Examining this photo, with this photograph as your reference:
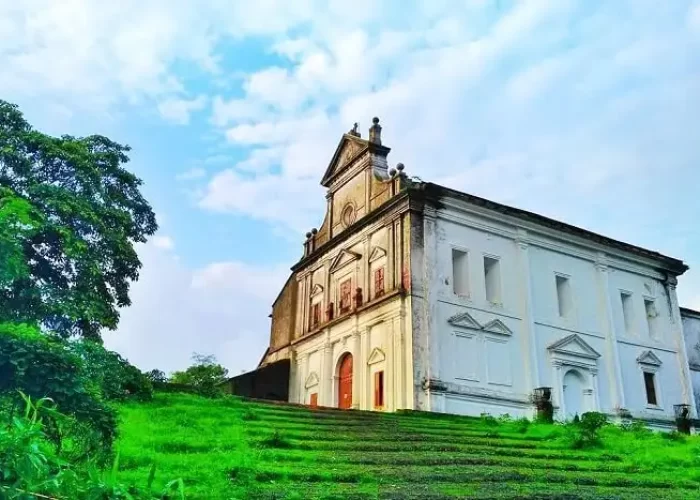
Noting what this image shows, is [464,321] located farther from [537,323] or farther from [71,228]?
[71,228]

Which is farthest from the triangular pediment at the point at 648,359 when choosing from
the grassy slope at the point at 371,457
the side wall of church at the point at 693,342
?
the grassy slope at the point at 371,457

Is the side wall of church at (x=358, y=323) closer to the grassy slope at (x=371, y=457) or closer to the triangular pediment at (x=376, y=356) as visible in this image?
the triangular pediment at (x=376, y=356)

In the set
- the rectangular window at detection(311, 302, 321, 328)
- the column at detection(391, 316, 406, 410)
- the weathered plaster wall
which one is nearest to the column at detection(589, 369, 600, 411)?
the column at detection(391, 316, 406, 410)

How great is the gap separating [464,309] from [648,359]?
978 centimetres

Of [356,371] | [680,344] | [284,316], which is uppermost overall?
[284,316]

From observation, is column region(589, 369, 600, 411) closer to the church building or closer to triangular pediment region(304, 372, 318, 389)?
the church building

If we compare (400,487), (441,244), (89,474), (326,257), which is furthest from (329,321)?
(89,474)

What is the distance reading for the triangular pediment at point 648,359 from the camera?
93.1 feet

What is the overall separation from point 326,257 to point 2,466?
25.9 meters

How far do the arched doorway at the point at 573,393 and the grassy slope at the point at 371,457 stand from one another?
7245mm

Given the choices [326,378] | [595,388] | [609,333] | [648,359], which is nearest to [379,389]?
[326,378]

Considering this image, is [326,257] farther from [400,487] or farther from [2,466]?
[2,466]

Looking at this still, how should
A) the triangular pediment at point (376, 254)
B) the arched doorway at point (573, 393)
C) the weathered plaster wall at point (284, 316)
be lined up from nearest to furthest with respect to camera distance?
the triangular pediment at point (376, 254)
the arched doorway at point (573, 393)
the weathered plaster wall at point (284, 316)

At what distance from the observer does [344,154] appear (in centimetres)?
Result: 2972
